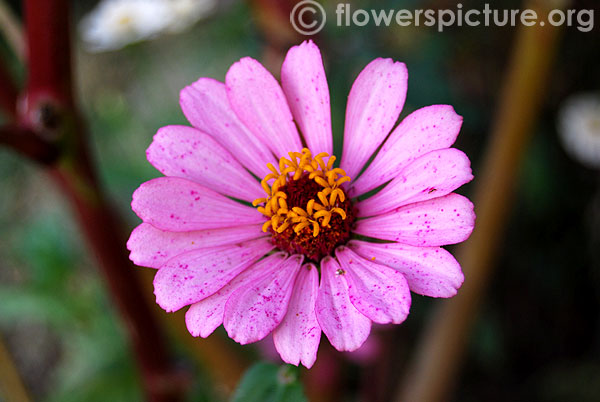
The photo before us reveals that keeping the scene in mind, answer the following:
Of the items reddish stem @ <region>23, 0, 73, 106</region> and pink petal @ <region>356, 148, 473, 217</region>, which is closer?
pink petal @ <region>356, 148, 473, 217</region>

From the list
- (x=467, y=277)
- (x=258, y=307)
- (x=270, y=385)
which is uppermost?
(x=258, y=307)

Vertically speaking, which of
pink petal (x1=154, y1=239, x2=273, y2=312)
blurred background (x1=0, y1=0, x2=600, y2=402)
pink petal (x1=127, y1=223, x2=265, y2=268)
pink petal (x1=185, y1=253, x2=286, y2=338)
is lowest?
blurred background (x1=0, y1=0, x2=600, y2=402)

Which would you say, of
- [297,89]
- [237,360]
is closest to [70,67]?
[297,89]

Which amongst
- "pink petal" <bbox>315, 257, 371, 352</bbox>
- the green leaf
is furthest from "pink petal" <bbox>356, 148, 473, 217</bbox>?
the green leaf

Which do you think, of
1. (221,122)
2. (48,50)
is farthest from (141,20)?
(221,122)

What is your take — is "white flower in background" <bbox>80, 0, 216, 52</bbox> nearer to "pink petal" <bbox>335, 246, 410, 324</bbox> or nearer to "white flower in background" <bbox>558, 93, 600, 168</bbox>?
"white flower in background" <bbox>558, 93, 600, 168</bbox>

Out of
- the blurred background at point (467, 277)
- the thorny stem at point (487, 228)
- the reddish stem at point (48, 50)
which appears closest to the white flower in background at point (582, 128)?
the blurred background at point (467, 277)

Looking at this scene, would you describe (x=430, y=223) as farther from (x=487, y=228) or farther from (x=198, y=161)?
(x=487, y=228)

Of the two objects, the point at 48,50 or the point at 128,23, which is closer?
the point at 48,50
